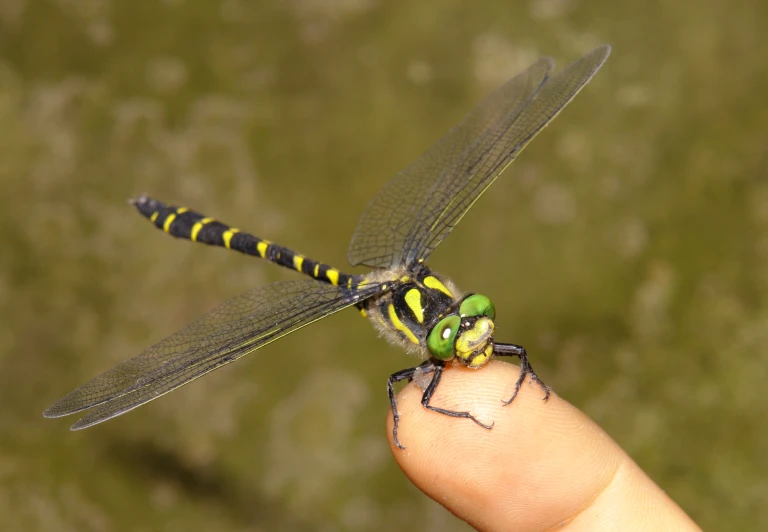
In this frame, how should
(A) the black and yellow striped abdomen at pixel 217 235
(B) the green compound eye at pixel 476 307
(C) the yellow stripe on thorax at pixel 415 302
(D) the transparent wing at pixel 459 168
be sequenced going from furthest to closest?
(A) the black and yellow striped abdomen at pixel 217 235 < (D) the transparent wing at pixel 459 168 < (C) the yellow stripe on thorax at pixel 415 302 < (B) the green compound eye at pixel 476 307

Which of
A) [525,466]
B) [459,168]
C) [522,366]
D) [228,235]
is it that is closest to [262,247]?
[228,235]

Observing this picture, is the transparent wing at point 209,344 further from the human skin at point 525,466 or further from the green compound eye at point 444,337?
the human skin at point 525,466

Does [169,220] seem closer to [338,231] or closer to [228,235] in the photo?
[228,235]

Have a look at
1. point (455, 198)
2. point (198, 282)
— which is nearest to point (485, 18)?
point (455, 198)

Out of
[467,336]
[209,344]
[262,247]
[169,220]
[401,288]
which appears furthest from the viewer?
[169,220]

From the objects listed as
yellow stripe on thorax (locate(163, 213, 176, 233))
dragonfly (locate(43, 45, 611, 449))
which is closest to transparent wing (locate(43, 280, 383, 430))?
dragonfly (locate(43, 45, 611, 449))

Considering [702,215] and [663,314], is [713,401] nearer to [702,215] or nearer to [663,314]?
[663,314]

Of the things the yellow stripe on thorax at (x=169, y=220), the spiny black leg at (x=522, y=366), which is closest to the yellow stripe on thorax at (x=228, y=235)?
the yellow stripe on thorax at (x=169, y=220)
